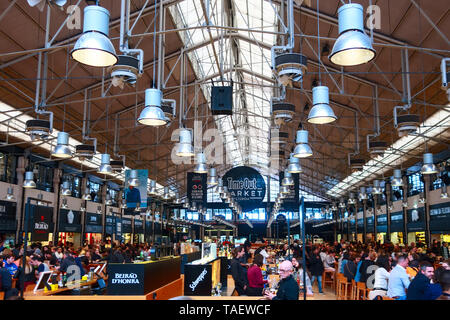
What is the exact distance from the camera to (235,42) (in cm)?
1702

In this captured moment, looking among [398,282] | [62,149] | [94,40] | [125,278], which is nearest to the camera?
[94,40]

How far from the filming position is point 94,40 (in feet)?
14.0

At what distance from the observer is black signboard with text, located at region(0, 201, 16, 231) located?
18836 mm

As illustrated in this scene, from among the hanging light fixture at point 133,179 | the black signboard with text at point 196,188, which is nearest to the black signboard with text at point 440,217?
the black signboard with text at point 196,188

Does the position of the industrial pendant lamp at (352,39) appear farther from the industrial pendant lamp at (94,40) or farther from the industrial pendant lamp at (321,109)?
the industrial pendant lamp at (94,40)

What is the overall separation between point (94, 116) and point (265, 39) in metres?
7.39

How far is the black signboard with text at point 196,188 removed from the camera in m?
20.3

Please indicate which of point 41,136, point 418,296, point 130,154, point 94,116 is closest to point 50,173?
point 130,154

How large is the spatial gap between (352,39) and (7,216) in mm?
18689

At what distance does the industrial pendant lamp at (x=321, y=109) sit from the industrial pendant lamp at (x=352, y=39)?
1.58m

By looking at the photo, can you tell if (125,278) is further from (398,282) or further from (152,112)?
(398,282)

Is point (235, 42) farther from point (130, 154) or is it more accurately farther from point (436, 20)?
point (130, 154)

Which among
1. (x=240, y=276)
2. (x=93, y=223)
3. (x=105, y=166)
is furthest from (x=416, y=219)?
(x=93, y=223)
